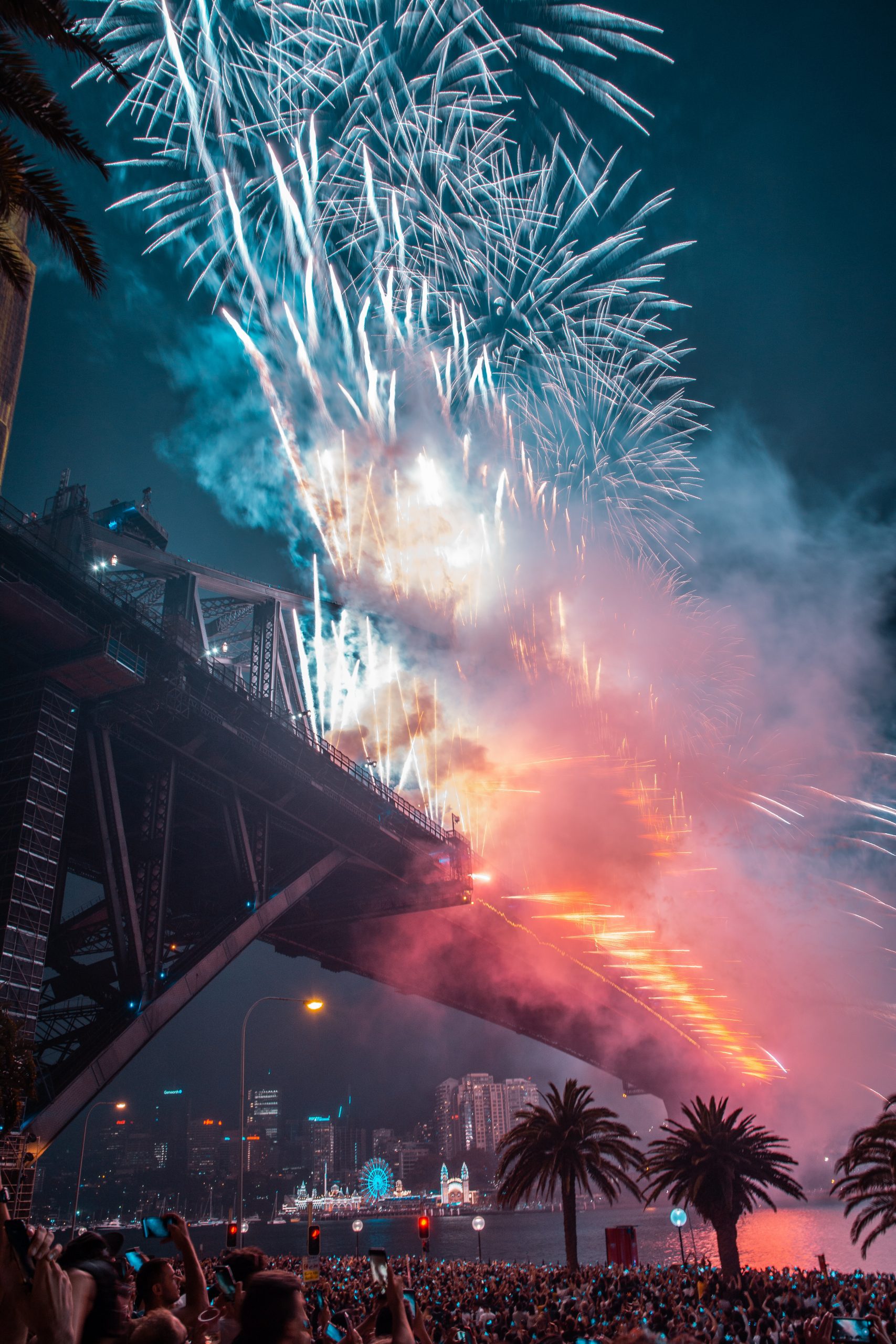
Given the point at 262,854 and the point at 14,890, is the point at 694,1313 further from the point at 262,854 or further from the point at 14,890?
the point at 262,854

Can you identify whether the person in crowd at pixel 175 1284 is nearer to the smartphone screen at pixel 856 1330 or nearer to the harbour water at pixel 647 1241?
the smartphone screen at pixel 856 1330

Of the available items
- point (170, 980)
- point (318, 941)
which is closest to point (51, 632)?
point (170, 980)

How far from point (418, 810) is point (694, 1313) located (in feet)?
83.5

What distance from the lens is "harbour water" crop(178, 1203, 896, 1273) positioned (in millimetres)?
74750

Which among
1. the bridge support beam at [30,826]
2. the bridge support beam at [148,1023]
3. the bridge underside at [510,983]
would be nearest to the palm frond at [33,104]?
the bridge support beam at [30,826]

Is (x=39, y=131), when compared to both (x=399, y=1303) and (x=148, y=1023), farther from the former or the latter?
(x=148, y=1023)

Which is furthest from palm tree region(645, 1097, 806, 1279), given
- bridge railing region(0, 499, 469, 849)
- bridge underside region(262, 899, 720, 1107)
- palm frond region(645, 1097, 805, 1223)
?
bridge underside region(262, 899, 720, 1107)

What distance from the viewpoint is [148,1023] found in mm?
23984

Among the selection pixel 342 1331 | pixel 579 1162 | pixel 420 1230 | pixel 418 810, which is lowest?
pixel 420 1230

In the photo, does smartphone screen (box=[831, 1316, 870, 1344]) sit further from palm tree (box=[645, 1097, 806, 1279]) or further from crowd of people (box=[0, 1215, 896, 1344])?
palm tree (box=[645, 1097, 806, 1279])

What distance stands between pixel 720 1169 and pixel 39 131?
96.9 ft

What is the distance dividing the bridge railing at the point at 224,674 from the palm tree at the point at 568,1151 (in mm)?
14405

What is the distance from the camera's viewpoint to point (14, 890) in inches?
786

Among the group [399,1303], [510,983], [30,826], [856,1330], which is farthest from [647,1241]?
[399,1303]
